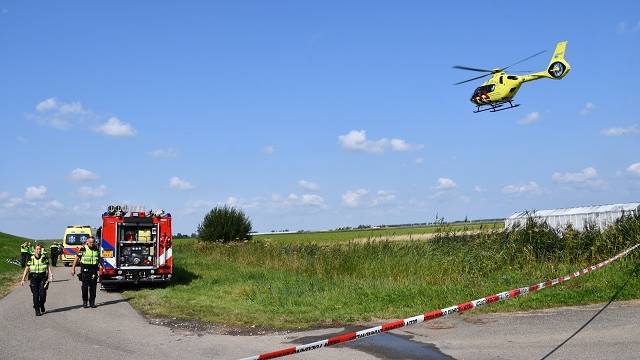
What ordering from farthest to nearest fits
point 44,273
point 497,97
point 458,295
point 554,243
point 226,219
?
point 226,219 < point 497,97 < point 554,243 < point 44,273 < point 458,295

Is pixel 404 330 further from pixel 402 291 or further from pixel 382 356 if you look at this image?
pixel 402 291

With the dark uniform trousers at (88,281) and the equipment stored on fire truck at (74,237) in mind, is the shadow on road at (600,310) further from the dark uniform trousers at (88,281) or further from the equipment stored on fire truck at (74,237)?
the equipment stored on fire truck at (74,237)

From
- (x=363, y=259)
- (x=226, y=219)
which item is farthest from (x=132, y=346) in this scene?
(x=226, y=219)

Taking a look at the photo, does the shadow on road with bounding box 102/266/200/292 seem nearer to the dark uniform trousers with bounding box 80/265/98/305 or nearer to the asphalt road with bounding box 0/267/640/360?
the dark uniform trousers with bounding box 80/265/98/305

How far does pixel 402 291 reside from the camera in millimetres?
14023

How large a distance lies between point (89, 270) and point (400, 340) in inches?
391

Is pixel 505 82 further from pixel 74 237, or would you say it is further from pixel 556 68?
pixel 74 237

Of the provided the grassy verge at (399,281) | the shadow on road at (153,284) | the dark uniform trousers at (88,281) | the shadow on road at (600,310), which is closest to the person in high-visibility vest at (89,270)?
the dark uniform trousers at (88,281)

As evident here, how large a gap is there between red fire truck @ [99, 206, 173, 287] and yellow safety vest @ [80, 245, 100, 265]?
2630mm

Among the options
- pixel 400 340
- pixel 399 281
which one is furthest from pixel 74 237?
pixel 400 340

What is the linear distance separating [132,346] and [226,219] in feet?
130

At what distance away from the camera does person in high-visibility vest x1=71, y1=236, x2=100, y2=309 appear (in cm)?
1573

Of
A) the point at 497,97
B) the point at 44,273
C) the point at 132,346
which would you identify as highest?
the point at 497,97

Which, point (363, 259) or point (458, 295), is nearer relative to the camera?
point (458, 295)
